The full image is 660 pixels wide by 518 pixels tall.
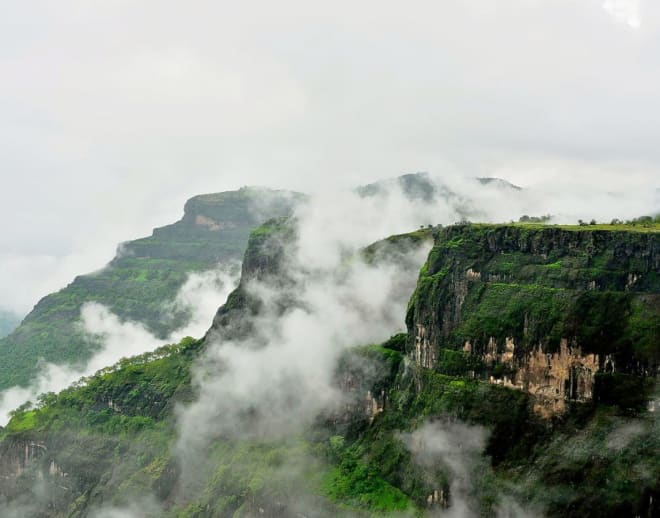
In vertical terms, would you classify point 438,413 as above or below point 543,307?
below

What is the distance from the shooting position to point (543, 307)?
2694 inches

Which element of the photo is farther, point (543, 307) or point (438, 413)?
point (438, 413)

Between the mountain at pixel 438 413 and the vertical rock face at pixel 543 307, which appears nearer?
the mountain at pixel 438 413

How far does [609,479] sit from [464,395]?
17.5 meters

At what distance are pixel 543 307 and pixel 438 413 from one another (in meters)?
16.9

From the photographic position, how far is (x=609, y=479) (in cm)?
5944

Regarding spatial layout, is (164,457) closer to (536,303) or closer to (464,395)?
(464,395)

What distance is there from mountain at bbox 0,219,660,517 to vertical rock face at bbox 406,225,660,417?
0.15 m

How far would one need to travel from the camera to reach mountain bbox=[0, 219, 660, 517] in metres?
62.1

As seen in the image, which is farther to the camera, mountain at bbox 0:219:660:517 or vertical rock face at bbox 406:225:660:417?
vertical rock face at bbox 406:225:660:417

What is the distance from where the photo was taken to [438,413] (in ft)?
247

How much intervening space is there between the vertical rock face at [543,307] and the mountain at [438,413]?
5.9 inches

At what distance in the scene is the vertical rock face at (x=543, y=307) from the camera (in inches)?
2473

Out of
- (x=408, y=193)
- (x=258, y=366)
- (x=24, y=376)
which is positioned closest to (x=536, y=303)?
(x=258, y=366)
